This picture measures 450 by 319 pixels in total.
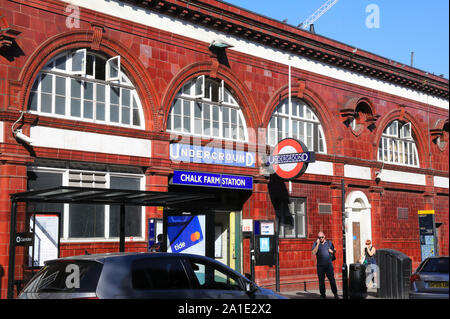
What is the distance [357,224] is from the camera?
2670 cm

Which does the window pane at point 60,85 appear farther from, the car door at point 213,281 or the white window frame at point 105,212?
the car door at point 213,281

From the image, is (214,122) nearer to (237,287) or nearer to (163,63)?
(163,63)

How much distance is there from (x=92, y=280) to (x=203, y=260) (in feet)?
6.39

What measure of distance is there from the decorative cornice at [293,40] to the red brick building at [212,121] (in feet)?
0.19

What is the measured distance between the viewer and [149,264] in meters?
8.94

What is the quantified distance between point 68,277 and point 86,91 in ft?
32.8

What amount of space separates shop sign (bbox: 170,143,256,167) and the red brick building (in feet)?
0.19

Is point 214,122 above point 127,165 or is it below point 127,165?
above

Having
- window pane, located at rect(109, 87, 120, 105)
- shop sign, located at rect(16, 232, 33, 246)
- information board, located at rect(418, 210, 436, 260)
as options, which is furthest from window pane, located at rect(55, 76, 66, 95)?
information board, located at rect(418, 210, 436, 260)

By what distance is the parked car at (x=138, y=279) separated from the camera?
8336 millimetres

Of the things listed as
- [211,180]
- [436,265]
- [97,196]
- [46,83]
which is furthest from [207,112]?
[436,265]

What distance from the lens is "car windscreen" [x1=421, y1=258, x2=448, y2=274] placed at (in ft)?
48.4

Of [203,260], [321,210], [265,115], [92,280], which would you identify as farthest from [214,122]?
[92,280]

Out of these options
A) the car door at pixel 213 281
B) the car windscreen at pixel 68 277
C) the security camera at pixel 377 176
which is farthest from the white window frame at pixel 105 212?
the security camera at pixel 377 176
